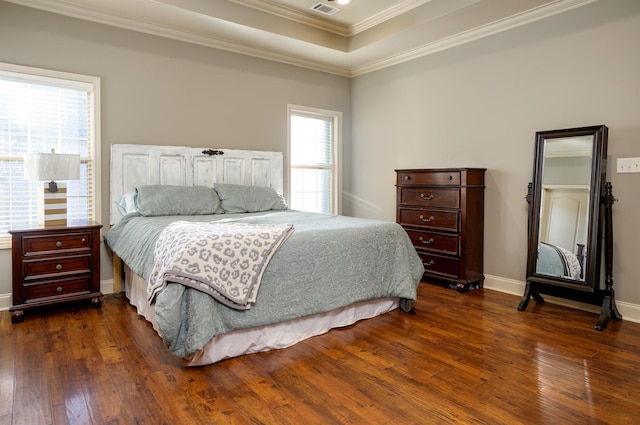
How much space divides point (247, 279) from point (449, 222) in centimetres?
234

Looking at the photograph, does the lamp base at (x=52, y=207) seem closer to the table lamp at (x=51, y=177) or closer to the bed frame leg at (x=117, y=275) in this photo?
the table lamp at (x=51, y=177)

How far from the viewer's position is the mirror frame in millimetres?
2975

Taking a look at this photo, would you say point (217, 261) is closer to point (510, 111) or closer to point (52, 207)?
point (52, 207)

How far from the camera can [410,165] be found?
4.73 meters

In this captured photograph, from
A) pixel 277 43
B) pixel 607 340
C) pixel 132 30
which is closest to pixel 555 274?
pixel 607 340

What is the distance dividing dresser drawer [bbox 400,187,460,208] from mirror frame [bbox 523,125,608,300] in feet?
2.29

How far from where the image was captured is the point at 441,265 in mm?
3943

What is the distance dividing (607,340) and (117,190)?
410 cm

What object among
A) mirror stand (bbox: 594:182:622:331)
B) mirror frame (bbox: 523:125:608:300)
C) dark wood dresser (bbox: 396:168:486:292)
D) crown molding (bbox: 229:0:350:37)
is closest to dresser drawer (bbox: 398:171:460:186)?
dark wood dresser (bbox: 396:168:486:292)

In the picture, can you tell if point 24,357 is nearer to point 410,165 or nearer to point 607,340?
point 607,340

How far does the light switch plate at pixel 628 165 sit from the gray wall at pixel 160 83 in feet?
10.9

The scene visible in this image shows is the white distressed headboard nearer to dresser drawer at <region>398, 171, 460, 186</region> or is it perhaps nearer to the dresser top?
the dresser top

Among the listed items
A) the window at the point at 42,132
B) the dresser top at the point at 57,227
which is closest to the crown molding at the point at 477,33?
the window at the point at 42,132

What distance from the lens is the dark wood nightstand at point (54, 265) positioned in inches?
114
